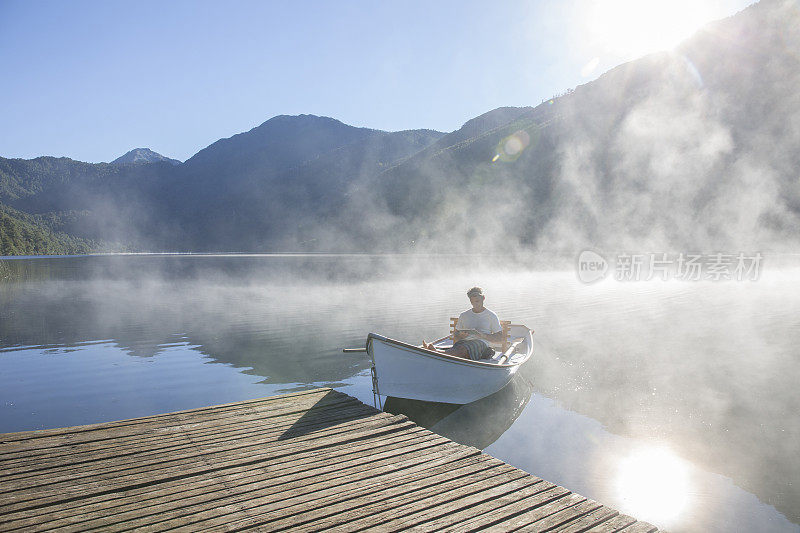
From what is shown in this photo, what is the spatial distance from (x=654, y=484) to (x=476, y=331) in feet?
15.6

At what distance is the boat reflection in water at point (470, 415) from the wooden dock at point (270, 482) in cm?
271

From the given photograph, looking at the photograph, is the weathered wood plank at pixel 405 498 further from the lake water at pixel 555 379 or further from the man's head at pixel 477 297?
the man's head at pixel 477 297

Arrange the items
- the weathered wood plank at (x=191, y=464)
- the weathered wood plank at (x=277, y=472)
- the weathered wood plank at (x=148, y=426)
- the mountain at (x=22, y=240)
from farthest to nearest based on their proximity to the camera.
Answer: the mountain at (x=22, y=240) → the weathered wood plank at (x=148, y=426) → the weathered wood plank at (x=191, y=464) → the weathered wood plank at (x=277, y=472)

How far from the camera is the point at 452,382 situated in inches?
409

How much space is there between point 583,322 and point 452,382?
15.9 m

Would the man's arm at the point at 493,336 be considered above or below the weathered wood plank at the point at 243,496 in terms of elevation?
above

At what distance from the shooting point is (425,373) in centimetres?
993

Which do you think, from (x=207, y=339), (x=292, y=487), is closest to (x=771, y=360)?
(x=292, y=487)

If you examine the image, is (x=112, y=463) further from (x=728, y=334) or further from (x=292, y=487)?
(x=728, y=334)

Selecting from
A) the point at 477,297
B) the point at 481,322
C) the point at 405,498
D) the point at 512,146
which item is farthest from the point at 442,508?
the point at 512,146

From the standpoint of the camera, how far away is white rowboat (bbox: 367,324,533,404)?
31.4 feet

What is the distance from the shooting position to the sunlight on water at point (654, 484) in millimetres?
7043

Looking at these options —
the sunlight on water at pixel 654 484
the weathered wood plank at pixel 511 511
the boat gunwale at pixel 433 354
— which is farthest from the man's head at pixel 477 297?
the weathered wood plank at pixel 511 511

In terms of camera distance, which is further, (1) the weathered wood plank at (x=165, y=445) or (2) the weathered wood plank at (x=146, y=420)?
(2) the weathered wood plank at (x=146, y=420)
